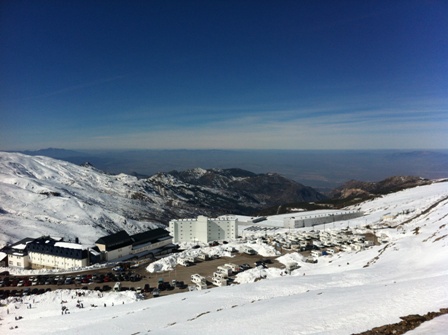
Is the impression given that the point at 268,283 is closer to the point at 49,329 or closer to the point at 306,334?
the point at 306,334

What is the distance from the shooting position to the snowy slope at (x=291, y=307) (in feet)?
51.7

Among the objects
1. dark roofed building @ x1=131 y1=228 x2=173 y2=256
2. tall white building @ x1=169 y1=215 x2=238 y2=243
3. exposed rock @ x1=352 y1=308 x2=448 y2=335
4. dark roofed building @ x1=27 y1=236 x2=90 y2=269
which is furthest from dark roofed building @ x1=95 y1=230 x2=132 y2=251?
exposed rock @ x1=352 y1=308 x2=448 y2=335

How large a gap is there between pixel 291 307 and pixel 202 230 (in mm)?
58583

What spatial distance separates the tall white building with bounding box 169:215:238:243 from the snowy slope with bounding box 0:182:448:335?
4170 cm

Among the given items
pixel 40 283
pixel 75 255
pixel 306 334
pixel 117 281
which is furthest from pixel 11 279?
pixel 306 334

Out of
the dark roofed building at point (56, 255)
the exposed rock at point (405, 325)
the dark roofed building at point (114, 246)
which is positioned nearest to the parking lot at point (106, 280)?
the dark roofed building at point (56, 255)

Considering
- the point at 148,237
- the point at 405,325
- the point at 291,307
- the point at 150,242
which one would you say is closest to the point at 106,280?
the point at 150,242

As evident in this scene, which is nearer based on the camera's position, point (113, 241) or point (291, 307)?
point (291, 307)

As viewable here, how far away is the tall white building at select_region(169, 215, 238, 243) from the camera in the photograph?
252ft

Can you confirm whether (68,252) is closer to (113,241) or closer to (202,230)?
(113,241)

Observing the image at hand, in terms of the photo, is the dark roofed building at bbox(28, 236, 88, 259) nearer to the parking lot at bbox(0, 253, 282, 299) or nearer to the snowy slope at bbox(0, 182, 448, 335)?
the parking lot at bbox(0, 253, 282, 299)

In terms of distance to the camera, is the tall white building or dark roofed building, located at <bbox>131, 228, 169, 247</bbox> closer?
dark roofed building, located at <bbox>131, 228, 169, 247</bbox>

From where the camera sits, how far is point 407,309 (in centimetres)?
1571

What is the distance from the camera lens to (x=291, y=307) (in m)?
19.5
